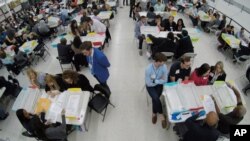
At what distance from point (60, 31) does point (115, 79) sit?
4.85 metres

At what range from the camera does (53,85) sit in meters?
3.19

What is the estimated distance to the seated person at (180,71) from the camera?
3178 millimetres

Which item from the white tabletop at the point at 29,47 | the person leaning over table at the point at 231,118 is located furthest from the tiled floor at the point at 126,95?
the person leaning over table at the point at 231,118

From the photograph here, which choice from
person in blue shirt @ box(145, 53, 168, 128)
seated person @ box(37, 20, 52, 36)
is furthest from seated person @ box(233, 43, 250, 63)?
seated person @ box(37, 20, 52, 36)

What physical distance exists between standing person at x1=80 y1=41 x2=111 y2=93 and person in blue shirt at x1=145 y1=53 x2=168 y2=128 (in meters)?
0.89

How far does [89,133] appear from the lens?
3.30 metres

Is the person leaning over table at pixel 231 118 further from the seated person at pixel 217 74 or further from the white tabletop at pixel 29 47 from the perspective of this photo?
the white tabletop at pixel 29 47

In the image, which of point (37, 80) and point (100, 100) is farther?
point (37, 80)

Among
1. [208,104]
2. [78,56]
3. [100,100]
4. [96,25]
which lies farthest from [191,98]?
[96,25]

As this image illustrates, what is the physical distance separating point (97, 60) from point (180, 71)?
1625 mm

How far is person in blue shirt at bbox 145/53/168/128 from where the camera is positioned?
310 cm

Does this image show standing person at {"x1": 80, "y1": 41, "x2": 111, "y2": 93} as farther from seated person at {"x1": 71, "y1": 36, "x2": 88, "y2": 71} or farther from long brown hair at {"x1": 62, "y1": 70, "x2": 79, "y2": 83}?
seated person at {"x1": 71, "y1": 36, "x2": 88, "y2": 71}

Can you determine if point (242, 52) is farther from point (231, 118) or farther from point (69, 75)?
point (69, 75)

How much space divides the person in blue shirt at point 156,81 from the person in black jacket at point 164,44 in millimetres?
1428
